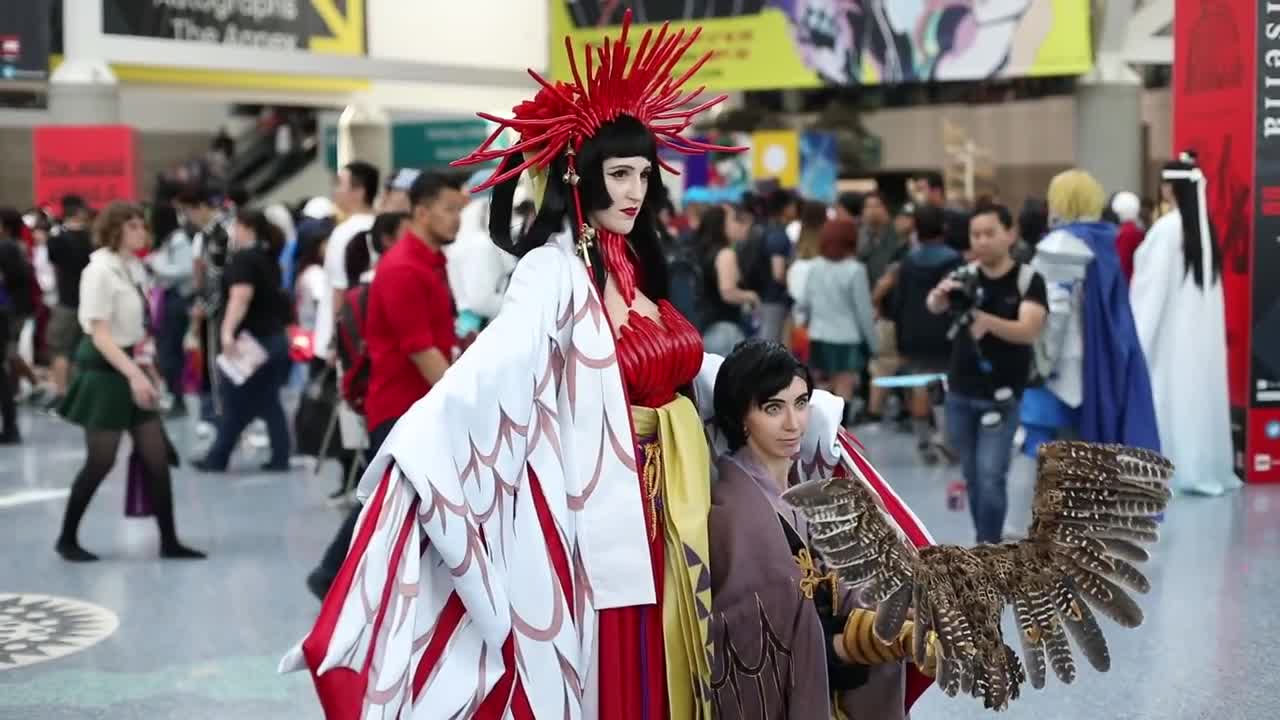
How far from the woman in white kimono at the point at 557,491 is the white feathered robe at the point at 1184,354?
483cm

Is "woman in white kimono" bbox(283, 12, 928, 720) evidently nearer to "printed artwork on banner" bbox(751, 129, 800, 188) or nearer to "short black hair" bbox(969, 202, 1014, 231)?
"short black hair" bbox(969, 202, 1014, 231)

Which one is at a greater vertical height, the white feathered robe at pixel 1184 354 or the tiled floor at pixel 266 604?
the white feathered robe at pixel 1184 354

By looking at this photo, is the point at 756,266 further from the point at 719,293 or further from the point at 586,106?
the point at 586,106

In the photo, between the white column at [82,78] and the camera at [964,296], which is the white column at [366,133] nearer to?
the white column at [82,78]

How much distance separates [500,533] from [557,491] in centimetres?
12

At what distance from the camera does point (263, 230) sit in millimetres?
8539

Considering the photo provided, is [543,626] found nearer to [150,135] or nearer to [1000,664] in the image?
[1000,664]

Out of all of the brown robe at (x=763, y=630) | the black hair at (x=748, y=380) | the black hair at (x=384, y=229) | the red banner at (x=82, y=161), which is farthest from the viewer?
the red banner at (x=82, y=161)

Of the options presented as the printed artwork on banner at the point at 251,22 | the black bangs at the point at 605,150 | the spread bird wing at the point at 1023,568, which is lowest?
the spread bird wing at the point at 1023,568

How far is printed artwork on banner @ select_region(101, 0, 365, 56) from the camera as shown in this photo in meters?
14.8

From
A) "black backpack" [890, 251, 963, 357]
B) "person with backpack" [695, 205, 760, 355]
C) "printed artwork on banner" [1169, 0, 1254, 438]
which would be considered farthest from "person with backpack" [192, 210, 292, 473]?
"printed artwork on banner" [1169, 0, 1254, 438]

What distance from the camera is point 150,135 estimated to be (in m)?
20.2

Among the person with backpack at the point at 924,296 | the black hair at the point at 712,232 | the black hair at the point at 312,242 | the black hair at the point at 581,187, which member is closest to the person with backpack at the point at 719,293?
the black hair at the point at 712,232

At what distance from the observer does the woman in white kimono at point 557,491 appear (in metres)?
2.70
